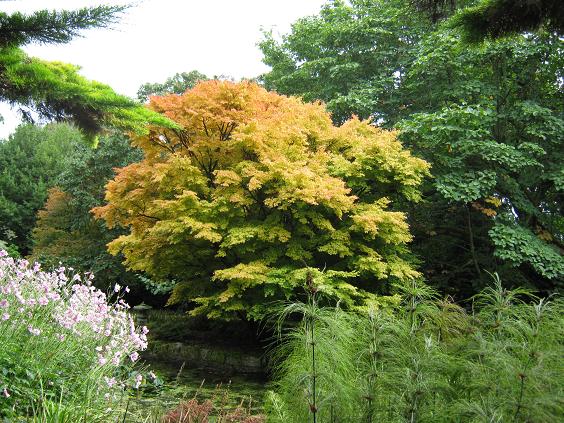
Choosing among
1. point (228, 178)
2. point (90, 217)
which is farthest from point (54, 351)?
point (90, 217)

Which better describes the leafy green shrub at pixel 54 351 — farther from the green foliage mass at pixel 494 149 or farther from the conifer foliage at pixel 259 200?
the green foliage mass at pixel 494 149

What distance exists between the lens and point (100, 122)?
3.46 metres

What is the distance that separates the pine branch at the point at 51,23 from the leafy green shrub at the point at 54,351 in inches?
61.0

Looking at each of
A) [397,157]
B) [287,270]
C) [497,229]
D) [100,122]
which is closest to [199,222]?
[287,270]

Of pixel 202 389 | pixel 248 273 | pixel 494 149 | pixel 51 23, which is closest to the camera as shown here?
pixel 51 23

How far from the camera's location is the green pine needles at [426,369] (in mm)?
1887

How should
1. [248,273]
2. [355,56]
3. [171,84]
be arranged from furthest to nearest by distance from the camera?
1. [171,84]
2. [355,56]
3. [248,273]

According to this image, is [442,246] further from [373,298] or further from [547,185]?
[373,298]

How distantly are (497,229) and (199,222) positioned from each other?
16.8ft

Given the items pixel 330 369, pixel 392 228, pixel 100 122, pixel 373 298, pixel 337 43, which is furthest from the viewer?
pixel 337 43

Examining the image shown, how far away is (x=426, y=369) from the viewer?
2203 mm

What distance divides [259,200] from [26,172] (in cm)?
1733

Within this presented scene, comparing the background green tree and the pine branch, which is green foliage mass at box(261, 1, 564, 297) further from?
the background green tree

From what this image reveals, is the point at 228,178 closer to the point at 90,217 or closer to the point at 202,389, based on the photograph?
the point at 202,389
